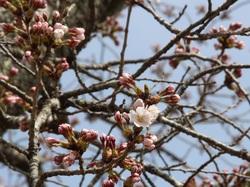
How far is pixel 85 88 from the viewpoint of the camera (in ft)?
7.69

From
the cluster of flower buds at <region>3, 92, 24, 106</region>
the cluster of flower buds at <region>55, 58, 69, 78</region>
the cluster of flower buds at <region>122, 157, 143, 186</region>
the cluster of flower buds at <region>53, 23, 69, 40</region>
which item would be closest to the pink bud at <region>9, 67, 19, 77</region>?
the cluster of flower buds at <region>3, 92, 24, 106</region>

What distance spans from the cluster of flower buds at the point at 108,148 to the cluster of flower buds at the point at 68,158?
0.08 m

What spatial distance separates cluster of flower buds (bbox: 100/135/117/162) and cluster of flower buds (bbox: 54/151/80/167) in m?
0.08

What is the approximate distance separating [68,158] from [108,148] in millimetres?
117

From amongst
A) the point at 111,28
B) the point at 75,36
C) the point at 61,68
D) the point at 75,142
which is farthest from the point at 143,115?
the point at 111,28

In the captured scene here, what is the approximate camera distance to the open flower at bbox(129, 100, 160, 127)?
1260mm

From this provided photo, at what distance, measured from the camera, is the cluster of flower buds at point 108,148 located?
53.3 inches

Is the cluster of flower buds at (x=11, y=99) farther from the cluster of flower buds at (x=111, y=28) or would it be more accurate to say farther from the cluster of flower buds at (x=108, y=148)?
the cluster of flower buds at (x=111, y=28)

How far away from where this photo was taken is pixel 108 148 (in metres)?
1.37

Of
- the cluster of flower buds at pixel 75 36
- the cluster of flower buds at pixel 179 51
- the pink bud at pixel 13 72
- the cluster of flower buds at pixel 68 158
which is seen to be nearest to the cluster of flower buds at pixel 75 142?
the cluster of flower buds at pixel 68 158

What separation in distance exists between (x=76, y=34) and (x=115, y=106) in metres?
0.62

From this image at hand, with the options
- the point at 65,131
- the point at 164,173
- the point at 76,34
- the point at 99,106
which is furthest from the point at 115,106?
the point at 65,131

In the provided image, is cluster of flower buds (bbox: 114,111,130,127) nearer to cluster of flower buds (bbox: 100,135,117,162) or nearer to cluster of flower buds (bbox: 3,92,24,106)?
cluster of flower buds (bbox: 100,135,117,162)

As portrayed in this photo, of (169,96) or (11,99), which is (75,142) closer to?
(169,96)
